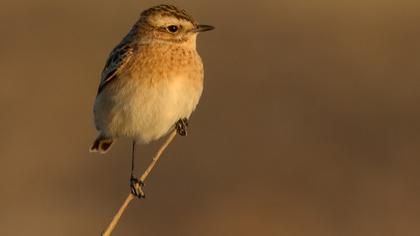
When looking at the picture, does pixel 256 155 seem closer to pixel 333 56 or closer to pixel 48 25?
pixel 333 56

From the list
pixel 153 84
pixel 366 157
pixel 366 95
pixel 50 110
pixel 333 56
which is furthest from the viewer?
pixel 333 56

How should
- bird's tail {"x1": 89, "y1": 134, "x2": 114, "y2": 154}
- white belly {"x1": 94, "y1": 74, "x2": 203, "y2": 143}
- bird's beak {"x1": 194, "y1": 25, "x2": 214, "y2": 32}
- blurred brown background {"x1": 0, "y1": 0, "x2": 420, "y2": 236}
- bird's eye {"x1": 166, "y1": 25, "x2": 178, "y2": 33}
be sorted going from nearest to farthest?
1. white belly {"x1": 94, "y1": 74, "x2": 203, "y2": 143}
2. bird's beak {"x1": 194, "y1": 25, "x2": 214, "y2": 32}
3. bird's eye {"x1": 166, "y1": 25, "x2": 178, "y2": 33}
4. bird's tail {"x1": 89, "y1": 134, "x2": 114, "y2": 154}
5. blurred brown background {"x1": 0, "y1": 0, "x2": 420, "y2": 236}

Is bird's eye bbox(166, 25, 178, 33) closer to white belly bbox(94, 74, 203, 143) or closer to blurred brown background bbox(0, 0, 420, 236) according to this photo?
white belly bbox(94, 74, 203, 143)

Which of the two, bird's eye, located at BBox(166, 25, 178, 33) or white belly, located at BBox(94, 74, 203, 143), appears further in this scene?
bird's eye, located at BBox(166, 25, 178, 33)

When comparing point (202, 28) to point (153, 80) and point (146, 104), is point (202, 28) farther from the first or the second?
point (146, 104)

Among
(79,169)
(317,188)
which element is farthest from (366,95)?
(79,169)

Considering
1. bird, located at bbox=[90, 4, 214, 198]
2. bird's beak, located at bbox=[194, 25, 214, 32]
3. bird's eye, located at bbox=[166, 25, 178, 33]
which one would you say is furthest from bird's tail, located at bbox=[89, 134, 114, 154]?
→ bird's beak, located at bbox=[194, 25, 214, 32]

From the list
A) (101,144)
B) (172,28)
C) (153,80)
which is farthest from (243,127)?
(153,80)
